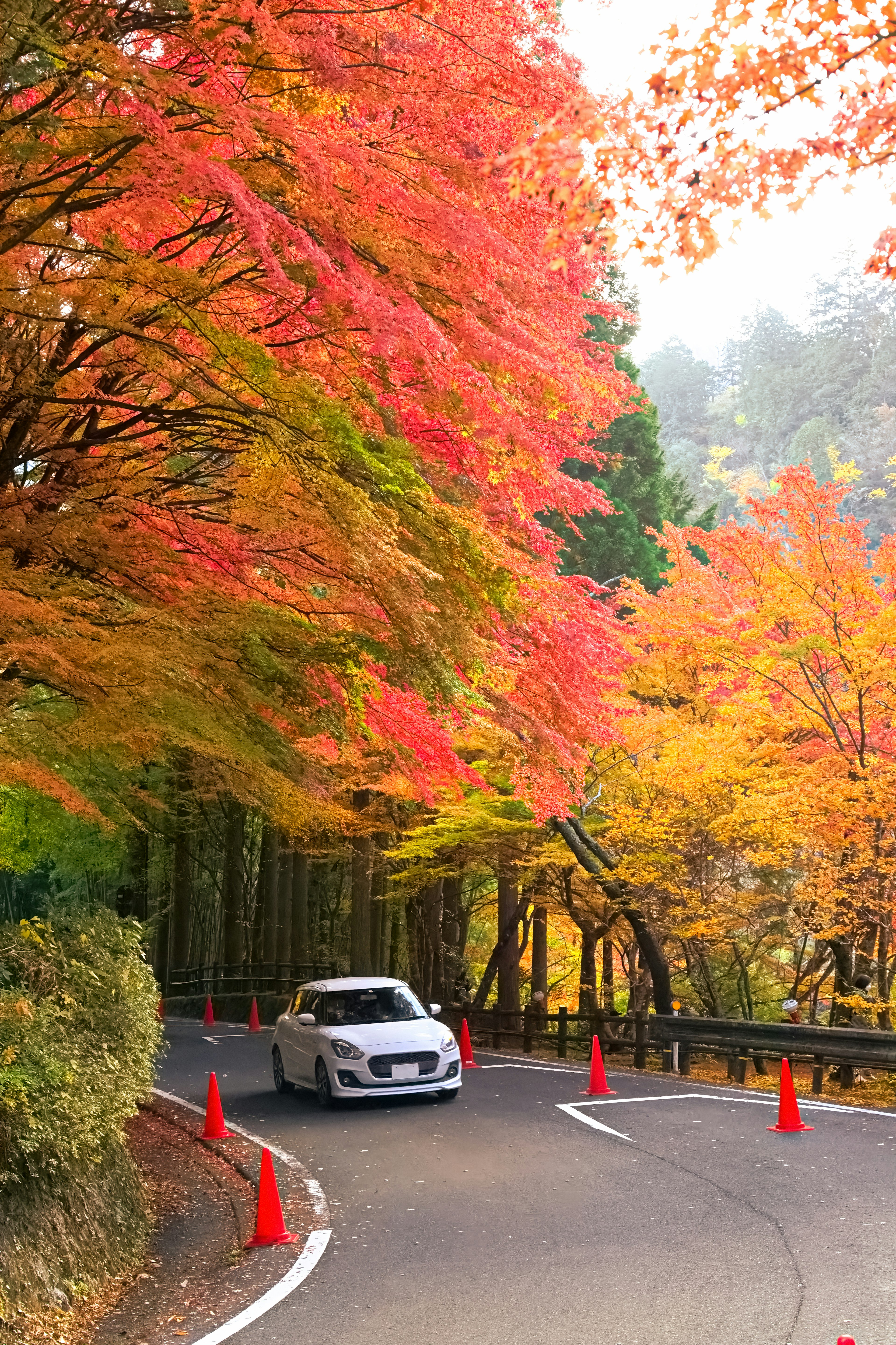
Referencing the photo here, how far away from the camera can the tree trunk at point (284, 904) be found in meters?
32.9

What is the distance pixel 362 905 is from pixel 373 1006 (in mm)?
12795

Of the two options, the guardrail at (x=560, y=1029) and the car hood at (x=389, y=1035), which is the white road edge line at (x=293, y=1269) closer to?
the car hood at (x=389, y=1035)

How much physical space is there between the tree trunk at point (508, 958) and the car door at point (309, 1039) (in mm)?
12249

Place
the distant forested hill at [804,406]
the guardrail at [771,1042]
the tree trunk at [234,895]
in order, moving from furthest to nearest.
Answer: the distant forested hill at [804,406], the tree trunk at [234,895], the guardrail at [771,1042]

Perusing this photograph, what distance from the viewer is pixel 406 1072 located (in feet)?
46.3

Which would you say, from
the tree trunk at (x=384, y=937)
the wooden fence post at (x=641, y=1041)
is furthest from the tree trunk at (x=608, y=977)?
the wooden fence post at (x=641, y=1041)

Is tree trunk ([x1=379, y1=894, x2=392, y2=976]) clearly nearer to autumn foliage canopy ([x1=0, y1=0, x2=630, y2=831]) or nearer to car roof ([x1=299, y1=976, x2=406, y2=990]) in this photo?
car roof ([x1=299, y1=976, x2=406, y2=990])

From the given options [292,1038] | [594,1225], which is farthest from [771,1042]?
[594,1225]

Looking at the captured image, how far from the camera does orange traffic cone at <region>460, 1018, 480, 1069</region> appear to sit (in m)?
18.1

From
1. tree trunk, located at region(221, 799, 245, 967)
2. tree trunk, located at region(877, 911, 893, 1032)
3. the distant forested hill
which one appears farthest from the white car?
the distant forested hill

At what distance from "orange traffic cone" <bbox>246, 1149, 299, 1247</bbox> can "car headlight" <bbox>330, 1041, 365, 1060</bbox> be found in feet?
19.1

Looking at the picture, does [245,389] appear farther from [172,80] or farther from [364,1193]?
[364,1193]

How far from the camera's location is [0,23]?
506 cm

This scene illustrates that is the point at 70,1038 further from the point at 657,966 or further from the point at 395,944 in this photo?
the point at 395,944
